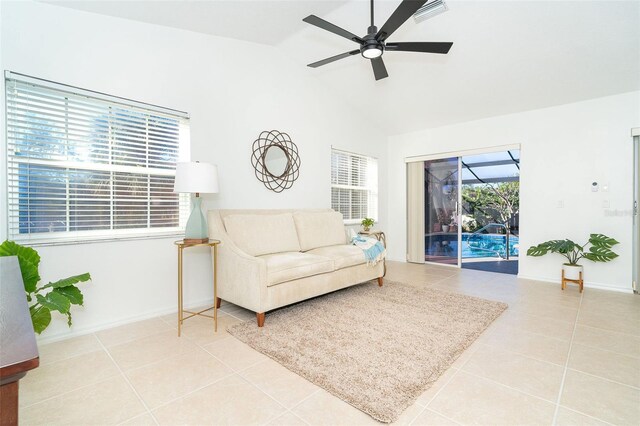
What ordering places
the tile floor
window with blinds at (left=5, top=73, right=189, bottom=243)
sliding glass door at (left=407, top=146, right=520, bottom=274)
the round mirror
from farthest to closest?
sliding glass door at (left=407, top=146, right=520, bottom=274) → the round mirror → window with blinds at (left=5, top=73, right=189, bottom=243) → the tile floor

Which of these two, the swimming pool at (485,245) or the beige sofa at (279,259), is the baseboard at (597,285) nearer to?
the swimming pool at (485,245)

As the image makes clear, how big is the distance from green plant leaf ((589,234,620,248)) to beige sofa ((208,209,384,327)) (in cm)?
267

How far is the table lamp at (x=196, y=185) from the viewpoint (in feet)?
8.56

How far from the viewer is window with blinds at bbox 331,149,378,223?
5044mm

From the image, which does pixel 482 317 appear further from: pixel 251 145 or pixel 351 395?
pixel 251 145

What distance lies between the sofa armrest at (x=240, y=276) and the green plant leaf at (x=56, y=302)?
1.25 meters

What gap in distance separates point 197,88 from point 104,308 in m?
2.34

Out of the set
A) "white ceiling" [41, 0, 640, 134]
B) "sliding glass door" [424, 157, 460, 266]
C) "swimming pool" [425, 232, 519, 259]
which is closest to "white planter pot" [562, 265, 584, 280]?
"swimming pool" [425, 232, 519, 259]

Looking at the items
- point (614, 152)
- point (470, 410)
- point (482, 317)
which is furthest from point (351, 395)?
point (614, 152)

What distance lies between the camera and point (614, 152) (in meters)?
3.83

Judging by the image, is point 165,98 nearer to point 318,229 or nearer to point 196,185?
point 196,185

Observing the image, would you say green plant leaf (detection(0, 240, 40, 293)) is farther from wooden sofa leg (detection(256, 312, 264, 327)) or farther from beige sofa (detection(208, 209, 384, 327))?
wooden sofa leg (detection(256, 312, 264, 327))

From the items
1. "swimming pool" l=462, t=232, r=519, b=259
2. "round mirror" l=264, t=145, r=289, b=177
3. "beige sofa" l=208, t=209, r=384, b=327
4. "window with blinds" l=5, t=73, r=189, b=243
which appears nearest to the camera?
"window with blinds" l=5, t=73, r=189, b=243

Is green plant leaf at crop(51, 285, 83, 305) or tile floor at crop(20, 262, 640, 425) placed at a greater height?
green plant leaf at crop(51, 285, 83, 305)
